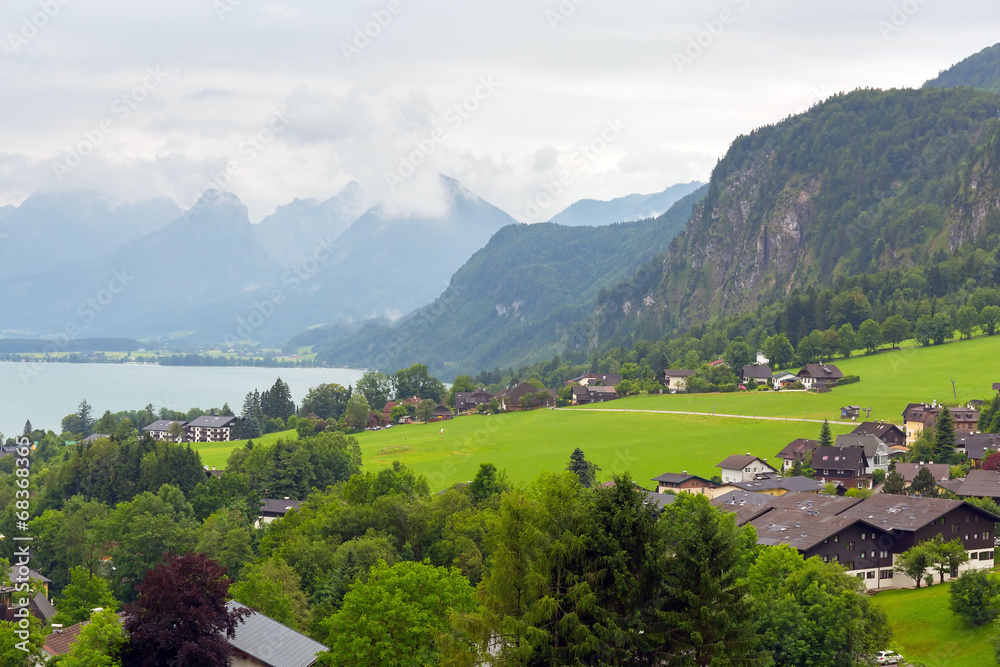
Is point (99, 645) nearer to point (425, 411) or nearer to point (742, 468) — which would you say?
point (742, 468)

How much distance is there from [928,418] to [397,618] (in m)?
63.3

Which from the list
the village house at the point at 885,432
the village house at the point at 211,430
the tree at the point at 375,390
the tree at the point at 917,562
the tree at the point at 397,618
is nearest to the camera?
the tree at the point at 397,618

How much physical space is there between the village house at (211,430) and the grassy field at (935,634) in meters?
87.6

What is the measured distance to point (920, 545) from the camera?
152 feet

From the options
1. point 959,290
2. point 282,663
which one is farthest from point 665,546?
point 959,290

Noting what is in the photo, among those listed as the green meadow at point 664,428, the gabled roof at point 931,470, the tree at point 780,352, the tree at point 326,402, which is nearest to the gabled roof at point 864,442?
the gabled roof at point 931,470

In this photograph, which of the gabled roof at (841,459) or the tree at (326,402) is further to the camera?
the tree at (326,402)

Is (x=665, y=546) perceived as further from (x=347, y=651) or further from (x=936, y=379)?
(x=936, y=379)

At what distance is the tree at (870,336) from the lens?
11994 cm

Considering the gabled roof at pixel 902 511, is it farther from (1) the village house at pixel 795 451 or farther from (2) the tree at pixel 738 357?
(2) the tree at pixel 738 357

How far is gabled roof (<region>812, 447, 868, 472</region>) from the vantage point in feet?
227

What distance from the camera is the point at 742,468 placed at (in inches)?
2808

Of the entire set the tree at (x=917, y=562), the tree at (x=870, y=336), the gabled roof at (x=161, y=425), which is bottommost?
the tree at (x=917, y=562)

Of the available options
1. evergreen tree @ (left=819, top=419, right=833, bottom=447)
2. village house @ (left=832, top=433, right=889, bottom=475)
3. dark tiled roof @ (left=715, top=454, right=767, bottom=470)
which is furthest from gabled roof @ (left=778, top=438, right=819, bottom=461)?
dark tiled roof @ (left=715, top=454, right=767, bottom=470)
